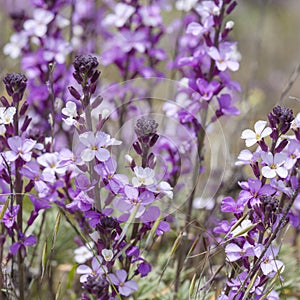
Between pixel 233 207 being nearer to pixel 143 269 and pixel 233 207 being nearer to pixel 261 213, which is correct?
pixel 261 213

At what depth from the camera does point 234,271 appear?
144 centimetres

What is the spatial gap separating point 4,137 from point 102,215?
33cm

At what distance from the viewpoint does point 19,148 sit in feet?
4.72

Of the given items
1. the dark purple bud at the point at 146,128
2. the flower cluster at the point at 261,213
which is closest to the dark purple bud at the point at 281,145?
the flower cluster at the point at 261,213

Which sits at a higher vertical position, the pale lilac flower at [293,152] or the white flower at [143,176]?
the pale lilac flower at [293,152]

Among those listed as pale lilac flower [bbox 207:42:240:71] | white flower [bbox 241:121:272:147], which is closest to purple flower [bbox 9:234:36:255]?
white flower [bbox 241:121:272:147]

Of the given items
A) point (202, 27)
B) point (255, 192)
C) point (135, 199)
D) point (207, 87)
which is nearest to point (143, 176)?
point (135, 199)

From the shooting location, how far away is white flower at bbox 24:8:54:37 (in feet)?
→ 6.73

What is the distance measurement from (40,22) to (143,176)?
0.97 meters

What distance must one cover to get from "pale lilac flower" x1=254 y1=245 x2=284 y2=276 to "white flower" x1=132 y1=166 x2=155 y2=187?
0.93 feet

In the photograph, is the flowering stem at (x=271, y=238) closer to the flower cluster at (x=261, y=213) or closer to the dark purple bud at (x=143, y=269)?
the flower cluster at (x=261, y=213)

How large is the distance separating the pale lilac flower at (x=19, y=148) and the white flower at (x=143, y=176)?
0.27m

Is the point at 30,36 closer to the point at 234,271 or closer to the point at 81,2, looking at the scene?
the point at 81,2

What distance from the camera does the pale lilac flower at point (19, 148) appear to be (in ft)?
4.66
